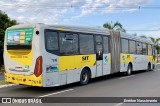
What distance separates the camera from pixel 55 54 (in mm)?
12289

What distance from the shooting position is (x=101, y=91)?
1241 cm

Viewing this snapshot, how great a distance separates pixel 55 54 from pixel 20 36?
171cm

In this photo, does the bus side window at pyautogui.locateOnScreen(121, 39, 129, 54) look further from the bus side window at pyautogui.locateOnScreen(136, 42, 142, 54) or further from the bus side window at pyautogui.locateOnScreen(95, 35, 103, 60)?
the bus side window at pyautogui.locateOnScreen(95, 35, 103, 60)

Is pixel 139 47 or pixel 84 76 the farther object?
pixel 139 47

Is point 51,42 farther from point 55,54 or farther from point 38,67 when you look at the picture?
point 38,67

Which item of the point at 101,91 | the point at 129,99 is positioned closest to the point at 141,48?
the point at 101,91

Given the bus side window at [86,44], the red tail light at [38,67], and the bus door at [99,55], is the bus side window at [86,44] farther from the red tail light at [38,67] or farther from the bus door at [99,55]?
the red tail light at [38,67]

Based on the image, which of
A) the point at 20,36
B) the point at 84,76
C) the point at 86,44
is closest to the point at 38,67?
the point at 20,36

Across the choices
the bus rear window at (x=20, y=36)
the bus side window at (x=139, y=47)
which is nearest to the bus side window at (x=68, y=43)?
the bus rear window at (x=20, y=36)

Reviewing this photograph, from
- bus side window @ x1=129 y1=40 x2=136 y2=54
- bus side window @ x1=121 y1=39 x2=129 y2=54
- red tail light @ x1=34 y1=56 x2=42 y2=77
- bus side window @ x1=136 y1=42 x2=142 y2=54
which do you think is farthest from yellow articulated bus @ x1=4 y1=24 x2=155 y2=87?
bus side window @ x1=136 y1=42 x2=142 y2=54

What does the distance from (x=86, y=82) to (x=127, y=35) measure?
6.69 metres

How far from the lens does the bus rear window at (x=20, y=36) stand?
11.9 meters

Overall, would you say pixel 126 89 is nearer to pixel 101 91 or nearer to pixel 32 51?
pixel 101 91

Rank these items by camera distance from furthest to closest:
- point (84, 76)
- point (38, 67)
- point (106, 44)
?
point (106, 44) < point (84, 76) < point (38, 67)
